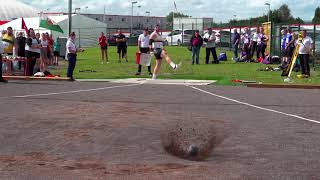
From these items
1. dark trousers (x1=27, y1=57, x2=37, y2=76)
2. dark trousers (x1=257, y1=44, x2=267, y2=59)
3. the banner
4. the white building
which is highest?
the white building

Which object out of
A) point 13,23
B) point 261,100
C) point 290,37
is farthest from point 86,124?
point 13,23

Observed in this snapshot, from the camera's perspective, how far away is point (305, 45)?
2114 centimetres

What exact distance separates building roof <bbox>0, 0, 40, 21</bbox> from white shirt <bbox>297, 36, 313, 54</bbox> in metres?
55.6

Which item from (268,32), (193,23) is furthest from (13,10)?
(268,32)

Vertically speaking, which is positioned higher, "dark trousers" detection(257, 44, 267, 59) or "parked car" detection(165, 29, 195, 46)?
"parked car" detection(165, 29, 195, 46)

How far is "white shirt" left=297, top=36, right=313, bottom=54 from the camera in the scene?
21.0 meters

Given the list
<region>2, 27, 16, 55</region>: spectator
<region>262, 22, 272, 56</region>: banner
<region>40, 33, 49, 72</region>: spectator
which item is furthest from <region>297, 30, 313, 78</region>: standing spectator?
<region>2, 27, 16, 55</region>: spectator

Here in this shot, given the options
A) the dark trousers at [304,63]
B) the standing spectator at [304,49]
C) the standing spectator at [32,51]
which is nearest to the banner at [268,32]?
the dark trousers at [304,63]

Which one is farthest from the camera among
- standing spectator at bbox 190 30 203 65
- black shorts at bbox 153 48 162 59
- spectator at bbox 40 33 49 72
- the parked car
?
the parked car

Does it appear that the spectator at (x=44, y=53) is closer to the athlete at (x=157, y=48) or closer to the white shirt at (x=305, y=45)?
the athlete at (x=157, y=48)

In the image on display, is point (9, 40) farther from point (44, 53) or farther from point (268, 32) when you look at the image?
point (268, 32)

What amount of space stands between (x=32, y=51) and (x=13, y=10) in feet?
184

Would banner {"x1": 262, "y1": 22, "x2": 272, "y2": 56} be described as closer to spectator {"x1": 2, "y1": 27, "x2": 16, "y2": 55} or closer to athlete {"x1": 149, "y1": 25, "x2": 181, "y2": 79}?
athlete {"x1": 149, "y1": 25, "x2": 181, "y2": 79}

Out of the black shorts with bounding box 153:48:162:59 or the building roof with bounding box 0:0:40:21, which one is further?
the building roof with bounding box 0:0:40:21
